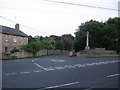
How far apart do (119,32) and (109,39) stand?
14.8 feet

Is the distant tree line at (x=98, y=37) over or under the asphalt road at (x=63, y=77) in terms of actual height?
over

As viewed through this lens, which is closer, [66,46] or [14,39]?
[14,39]

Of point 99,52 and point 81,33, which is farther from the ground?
point 81,33

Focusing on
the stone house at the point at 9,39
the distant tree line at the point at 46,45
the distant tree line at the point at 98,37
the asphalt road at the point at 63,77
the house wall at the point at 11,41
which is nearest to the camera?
the asphalt road at the point at 63,77

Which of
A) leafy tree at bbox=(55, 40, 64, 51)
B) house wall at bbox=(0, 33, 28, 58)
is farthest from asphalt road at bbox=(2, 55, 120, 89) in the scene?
leafy tree at bbox=(55, 40, 64, 51)

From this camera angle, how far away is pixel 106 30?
37438mm

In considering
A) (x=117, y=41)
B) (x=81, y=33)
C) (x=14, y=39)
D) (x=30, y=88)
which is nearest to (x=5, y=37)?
(x=14, y=39)

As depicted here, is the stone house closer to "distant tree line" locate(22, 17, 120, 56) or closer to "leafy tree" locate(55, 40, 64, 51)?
"distant tree line" locate(22, 17, 120, 56)

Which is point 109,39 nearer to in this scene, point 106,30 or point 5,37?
point 106,30

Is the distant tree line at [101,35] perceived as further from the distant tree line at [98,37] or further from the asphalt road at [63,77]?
the asphalt road at [63,77]

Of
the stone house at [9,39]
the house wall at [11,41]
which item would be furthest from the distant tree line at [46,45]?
the stone house at [9,39]

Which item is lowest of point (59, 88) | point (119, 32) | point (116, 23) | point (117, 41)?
point (59, 88)

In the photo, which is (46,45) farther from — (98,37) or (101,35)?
(101,35)

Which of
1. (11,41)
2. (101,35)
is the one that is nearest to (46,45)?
(11,41)
